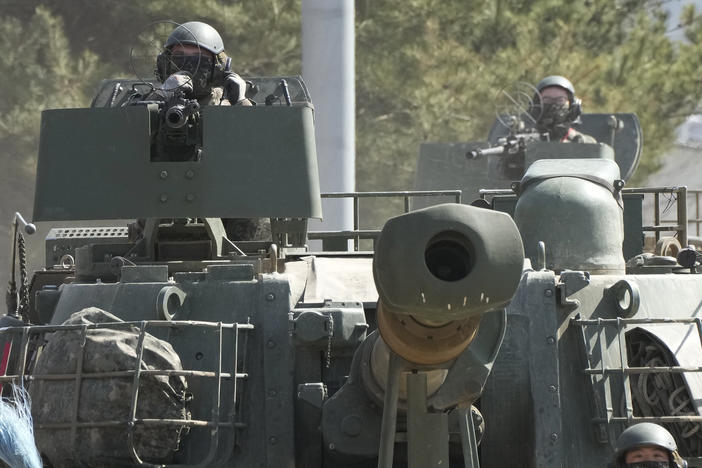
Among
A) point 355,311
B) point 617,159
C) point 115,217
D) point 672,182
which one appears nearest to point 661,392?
point 355,311

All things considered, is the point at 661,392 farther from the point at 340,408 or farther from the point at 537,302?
the point at 340,408

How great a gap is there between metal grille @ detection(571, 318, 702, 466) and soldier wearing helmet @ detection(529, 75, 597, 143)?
1057cm

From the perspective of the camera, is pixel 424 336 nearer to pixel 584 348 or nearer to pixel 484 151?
pixel 584 348

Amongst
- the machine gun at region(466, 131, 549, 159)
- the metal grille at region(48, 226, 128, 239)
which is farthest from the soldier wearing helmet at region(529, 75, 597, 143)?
the metal grille at region(48, 226, 128, 239)

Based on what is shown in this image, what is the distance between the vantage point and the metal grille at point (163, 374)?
6297mm

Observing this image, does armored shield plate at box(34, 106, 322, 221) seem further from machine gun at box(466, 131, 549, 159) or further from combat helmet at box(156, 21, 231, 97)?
machine gun at box(466, 131, 549, 159)

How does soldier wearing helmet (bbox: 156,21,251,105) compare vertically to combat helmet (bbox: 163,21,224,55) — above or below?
below

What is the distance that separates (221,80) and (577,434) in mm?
3279

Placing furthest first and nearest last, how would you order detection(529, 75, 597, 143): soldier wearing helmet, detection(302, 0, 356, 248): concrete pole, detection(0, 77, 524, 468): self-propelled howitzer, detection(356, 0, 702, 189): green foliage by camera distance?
detection(356, 0, 702, 189): green foliage
detection(302, 0, 356, 248): concrete pole
detection(529, 75, 597, 143): soldier wearing helmet
detection(0, 77, 524, 468): self-propelled howitzer

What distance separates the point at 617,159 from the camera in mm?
17672

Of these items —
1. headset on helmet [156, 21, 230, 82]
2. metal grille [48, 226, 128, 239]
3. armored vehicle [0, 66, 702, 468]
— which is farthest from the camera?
metal grille [48, 226, 128, 239]

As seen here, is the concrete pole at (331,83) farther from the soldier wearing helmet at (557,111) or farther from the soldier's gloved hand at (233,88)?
the soldier's gloved hand at (233,88)

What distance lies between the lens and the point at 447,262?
4.86 m

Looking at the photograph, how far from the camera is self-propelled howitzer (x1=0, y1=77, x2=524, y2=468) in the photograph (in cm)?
490
